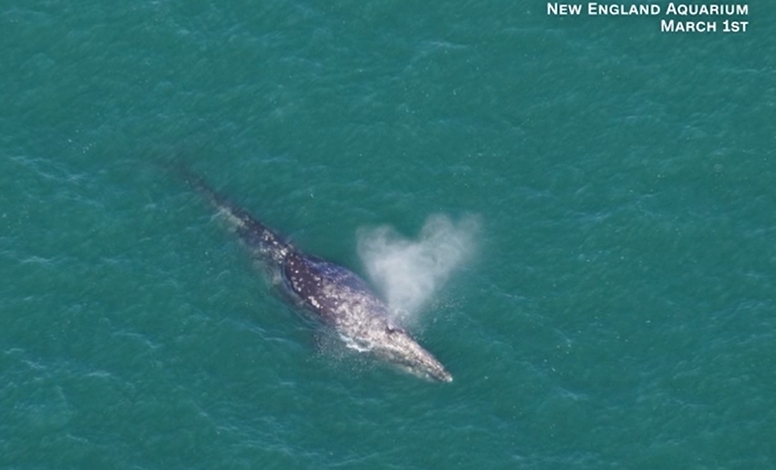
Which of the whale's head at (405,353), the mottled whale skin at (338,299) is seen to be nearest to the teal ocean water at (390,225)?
the whale's head at (405,353)

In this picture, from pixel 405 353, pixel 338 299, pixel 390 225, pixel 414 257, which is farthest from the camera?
pixel 390 225

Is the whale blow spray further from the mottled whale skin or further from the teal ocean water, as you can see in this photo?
the mottled whale skin

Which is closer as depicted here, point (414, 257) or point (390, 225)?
point (414, 257)

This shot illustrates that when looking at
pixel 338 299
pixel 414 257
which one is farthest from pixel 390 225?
pixel 338 299

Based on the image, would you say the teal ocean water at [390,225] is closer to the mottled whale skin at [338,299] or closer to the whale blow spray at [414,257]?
A: the whale blow spray at [414,257]

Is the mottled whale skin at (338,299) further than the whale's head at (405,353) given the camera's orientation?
Yes

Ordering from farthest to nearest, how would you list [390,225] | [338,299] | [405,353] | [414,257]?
[390,225]
[414,257]
[338,299]
[405,353]

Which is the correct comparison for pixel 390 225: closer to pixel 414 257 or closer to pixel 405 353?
pixel 414 257

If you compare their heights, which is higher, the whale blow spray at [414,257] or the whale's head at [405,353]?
the whale blow spray at [414,257]
